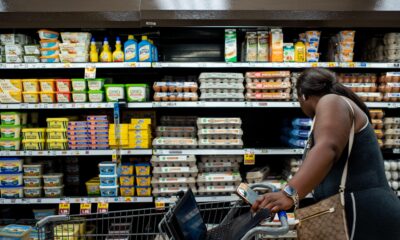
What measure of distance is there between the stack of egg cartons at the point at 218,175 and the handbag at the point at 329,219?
1.66 metres

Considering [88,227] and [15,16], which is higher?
[15,16]

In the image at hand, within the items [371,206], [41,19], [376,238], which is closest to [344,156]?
[371,206]

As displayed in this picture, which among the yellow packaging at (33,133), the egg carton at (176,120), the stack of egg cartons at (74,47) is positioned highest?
the stack of egg cartons at (74,47)

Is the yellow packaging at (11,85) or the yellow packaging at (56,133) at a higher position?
the yellow packaging at (11,85)

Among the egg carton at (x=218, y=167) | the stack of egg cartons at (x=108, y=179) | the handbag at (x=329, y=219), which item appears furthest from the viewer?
the egg carton at (x=218, y=167)

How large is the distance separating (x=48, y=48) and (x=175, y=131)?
1567 mm

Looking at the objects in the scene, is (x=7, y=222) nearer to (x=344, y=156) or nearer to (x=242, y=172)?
(x=242, y=172)

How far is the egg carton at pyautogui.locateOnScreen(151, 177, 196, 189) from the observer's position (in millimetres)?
3410

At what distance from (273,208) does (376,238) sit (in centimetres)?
66

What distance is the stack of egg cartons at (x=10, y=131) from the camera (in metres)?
3.44

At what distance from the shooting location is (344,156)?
169 cm

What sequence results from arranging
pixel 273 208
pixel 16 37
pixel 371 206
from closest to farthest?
pixel 273 208 < pixel 371 206 < pixel 16 37

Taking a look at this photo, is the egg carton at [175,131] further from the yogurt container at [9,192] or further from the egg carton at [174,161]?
the yogurt container at [9,192]

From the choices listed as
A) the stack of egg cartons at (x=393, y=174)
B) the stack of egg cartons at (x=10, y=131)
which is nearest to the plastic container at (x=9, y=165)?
the stack of egg cartons at (x=10, y=131)
